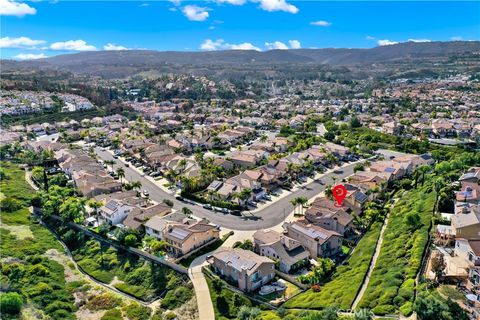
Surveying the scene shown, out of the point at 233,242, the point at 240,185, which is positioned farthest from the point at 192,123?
the point at 233,242

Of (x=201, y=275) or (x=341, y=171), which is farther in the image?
(x=341, y=171)

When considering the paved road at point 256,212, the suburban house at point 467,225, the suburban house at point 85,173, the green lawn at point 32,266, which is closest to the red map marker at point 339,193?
the paved road at point 256,212

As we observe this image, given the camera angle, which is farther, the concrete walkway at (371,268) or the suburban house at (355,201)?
the suburban house at (355,201)

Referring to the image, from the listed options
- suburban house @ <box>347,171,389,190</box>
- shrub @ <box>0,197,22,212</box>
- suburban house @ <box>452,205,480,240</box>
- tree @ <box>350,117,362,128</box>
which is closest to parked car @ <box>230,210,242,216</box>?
suburban house @ <box>347,171,389,190</box>

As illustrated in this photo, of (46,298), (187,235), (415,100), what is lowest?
(46,298)

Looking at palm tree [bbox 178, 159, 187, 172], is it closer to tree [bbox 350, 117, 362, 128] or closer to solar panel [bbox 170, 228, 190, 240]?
solar panel [bbox 170, 228, 190, 240]

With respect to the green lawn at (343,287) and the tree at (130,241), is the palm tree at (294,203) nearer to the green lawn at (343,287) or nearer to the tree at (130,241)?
the green lawn at (343,287)

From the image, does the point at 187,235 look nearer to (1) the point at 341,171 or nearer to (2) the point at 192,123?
(1) the point at 341,171
